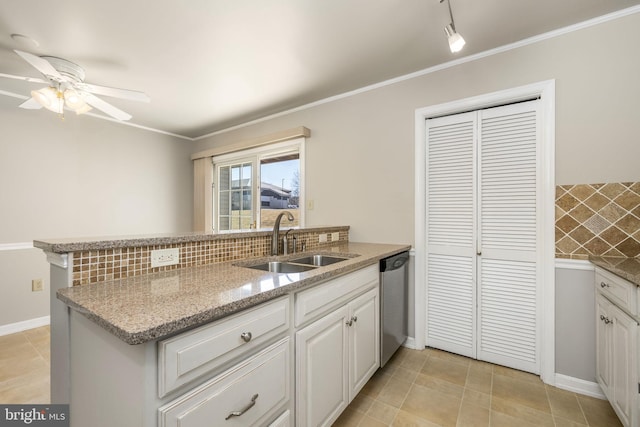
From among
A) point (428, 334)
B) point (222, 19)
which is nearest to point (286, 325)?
point (428, 334)

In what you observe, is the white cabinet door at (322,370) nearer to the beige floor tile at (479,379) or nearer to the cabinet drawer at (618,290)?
the beige floor tile at (479,379)

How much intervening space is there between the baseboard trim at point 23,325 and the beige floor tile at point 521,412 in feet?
13.1

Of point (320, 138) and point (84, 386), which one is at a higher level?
point (320, 138)

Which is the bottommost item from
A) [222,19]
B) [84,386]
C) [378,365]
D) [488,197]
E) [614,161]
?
[378,365]

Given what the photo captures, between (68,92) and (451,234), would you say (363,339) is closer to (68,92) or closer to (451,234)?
(451,234)

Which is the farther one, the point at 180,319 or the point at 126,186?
the point at 126,186

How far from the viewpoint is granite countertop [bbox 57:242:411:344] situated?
0.74 m

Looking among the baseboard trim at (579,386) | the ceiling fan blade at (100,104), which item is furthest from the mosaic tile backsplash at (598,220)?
the ceiling fan blade at (100,104)

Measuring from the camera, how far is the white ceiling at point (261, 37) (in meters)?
1.70

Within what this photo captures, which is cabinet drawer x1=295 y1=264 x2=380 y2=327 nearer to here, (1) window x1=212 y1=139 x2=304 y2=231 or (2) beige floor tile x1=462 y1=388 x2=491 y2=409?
(2) beige floor tile x1=462 y1=388 x2=491 y2=409

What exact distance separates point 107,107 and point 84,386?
233 cm

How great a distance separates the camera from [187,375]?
79 cm

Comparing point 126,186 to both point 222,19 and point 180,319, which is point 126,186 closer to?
point 222,19

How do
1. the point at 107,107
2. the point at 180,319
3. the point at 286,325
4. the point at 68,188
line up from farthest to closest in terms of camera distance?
the point at 68,188
the point at 107,107
the point at 286,325
the point at 180,319
